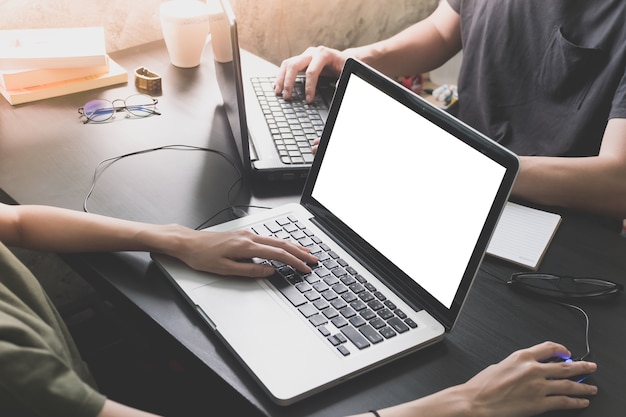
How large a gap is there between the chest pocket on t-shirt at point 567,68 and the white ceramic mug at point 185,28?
31.9 inches

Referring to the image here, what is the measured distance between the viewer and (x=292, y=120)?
1.28m

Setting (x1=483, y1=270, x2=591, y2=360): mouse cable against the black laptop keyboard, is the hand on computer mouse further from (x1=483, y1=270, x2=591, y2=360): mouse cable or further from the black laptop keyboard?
the black laptop keyboard

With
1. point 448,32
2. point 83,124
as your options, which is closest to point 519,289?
point 83,124

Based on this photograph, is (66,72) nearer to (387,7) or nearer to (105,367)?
(105,367)

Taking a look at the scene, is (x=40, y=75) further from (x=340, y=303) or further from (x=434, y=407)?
(x=434, y=407)

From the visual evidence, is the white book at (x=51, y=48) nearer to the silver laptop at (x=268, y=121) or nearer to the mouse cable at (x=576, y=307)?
the silver laptop at (x=268, y=121)

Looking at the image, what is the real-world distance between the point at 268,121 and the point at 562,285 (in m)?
0.64

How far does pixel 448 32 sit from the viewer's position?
1.76m

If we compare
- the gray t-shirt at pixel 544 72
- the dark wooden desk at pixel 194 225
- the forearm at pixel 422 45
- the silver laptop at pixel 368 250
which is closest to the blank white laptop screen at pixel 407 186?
the silver laptop at pixel 368 250

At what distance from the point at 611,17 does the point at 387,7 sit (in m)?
1.03

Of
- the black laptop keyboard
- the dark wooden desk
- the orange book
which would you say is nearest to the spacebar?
the black laptop keyboard

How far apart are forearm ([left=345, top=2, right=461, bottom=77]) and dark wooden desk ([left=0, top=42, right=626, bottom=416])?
1.76ft

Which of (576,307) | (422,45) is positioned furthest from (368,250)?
→ (422,45)

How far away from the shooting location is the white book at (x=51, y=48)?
1296 mm
